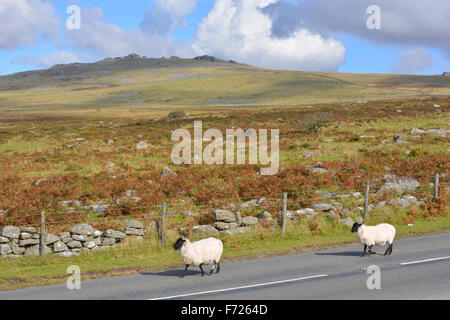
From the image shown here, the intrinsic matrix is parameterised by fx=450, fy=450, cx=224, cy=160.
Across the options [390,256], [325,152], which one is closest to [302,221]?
[390,256]

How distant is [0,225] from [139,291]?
11.5m

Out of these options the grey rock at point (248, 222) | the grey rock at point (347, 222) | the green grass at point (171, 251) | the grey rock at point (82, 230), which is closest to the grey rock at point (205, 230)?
the green grass at point (171, 251)

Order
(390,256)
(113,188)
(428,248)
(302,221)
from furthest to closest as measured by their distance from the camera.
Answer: (113,188), (302,221), (428,248), (390,256)

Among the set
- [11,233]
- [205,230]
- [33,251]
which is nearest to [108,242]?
[33,251]

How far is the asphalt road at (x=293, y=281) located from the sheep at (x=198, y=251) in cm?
51

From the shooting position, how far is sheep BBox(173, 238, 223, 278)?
44.4 ft

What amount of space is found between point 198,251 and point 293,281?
2.96 meters

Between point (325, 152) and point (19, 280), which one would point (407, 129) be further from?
point (19, 280)

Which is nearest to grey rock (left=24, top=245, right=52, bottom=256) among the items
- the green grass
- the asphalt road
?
the green grass

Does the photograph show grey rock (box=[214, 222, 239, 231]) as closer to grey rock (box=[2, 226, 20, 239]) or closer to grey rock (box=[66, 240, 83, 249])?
grey rock (box=[66, 240, 83, 249])

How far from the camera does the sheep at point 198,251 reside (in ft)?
44.4

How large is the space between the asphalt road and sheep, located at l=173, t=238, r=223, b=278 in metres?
0.51

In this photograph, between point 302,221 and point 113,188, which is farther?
point 113,188

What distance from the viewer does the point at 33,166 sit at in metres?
38.7
